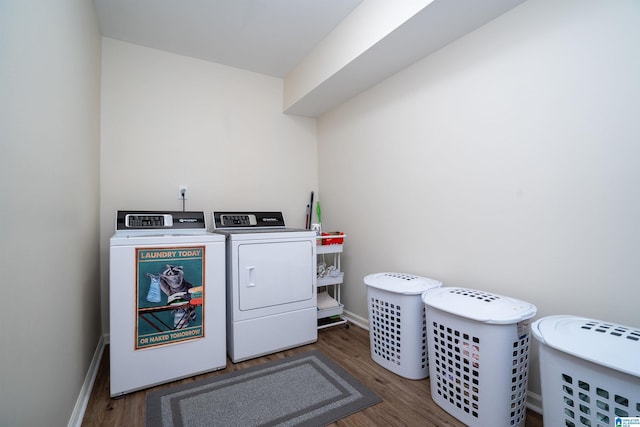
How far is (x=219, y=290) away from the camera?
79.8 inches

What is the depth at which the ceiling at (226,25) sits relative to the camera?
2.08m

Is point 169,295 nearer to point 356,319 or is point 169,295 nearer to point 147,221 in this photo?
point 147,221

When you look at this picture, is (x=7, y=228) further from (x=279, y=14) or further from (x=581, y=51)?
(x=581, y=51)

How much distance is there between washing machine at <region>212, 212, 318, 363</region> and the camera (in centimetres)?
212

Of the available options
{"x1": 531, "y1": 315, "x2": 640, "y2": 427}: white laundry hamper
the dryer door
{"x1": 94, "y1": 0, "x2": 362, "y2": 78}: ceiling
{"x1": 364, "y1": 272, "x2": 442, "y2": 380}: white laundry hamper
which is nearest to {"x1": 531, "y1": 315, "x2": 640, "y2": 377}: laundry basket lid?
{"x1": 531, "y1": 315, "x2": 640, "y2": 427}: white laundry hamper

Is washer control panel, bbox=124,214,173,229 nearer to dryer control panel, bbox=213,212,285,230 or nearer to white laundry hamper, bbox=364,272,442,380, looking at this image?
dryer control panel, bbox=213,212,285,230

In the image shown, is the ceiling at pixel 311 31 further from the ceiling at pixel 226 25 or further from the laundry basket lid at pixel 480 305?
the laundry basket lid at pixel 480 305

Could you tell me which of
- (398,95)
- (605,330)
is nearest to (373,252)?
(398,95)

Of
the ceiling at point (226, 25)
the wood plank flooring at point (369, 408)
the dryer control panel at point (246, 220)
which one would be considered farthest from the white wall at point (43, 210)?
the dryer control panel at point (246, 220)

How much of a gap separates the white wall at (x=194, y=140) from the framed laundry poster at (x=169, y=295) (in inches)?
37.2

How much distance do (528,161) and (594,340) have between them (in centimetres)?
94

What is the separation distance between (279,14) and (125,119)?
158cm

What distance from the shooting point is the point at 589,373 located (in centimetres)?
101

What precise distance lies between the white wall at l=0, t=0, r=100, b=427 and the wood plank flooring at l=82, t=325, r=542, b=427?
20cm
